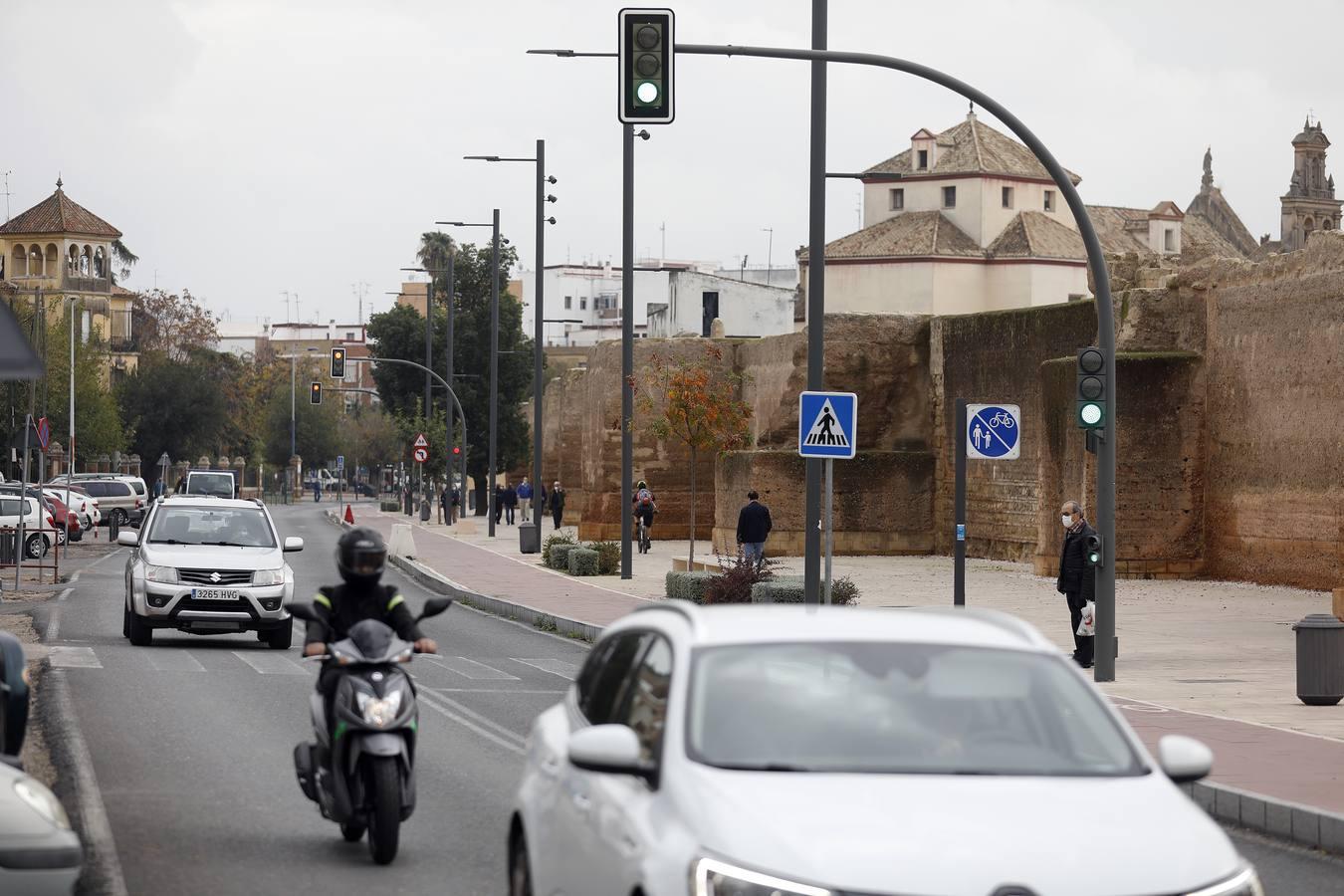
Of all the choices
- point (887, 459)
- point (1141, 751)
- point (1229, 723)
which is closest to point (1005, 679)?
point (1141, 751)

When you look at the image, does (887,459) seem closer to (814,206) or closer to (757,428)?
(757,428)

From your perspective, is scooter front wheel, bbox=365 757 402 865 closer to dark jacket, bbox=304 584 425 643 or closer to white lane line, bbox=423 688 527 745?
dark jacket, bbox=304 584 425 643

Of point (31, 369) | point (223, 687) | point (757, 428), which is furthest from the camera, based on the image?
point (757, 428)

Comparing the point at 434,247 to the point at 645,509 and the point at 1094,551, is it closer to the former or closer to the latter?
the point at 645,509

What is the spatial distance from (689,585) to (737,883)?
73.7ft

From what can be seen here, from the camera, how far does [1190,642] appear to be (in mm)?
22797

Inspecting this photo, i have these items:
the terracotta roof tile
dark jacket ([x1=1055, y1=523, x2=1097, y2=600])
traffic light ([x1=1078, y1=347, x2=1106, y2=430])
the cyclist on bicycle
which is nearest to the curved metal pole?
traffic light ([x1=1078, y1=347, x2=1106, y2=430])

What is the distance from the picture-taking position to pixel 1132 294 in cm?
3534

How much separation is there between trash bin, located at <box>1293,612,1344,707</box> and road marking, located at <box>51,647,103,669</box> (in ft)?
35.2

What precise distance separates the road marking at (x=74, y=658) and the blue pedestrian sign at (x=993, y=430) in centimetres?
902

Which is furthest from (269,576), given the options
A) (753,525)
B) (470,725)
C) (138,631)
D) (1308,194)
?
(1308,194)

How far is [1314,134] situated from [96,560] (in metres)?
98.5

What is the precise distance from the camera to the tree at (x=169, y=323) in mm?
120688

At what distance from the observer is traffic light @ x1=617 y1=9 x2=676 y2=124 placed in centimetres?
1673
